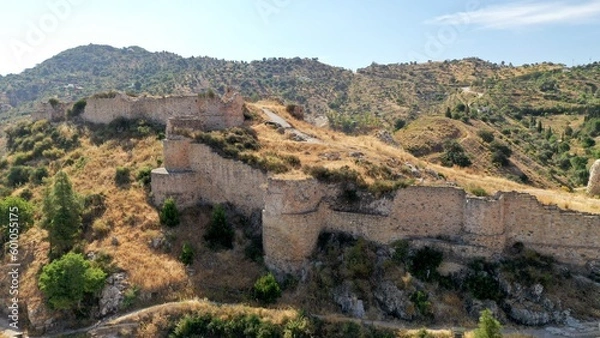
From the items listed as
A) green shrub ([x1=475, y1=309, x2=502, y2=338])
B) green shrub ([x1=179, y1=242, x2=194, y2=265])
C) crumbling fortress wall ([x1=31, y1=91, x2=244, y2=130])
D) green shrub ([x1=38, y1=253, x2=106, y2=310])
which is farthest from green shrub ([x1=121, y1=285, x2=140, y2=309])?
green shrub ([x1=475, y1=309, x2=502, y2=338])

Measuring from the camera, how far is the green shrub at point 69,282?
20266mm

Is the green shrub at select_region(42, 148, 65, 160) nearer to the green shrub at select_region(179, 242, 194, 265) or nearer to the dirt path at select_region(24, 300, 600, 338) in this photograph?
the dirt path at select_region(24, 300, 600, 338)

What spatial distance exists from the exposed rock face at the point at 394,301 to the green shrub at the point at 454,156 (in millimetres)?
18187

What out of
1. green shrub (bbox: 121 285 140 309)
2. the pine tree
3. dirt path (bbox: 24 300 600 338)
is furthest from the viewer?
the pine tree

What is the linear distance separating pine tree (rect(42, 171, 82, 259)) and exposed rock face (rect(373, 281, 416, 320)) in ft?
44.4

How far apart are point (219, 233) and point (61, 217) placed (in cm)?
696

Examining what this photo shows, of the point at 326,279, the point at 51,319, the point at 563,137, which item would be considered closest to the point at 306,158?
the point at 326,279

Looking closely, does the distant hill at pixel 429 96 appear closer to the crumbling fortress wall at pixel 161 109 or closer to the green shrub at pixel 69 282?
the crumbling fortress wall at pixel 161 109

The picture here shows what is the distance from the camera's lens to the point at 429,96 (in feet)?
257

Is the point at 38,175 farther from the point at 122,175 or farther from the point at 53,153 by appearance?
the point at 122,175

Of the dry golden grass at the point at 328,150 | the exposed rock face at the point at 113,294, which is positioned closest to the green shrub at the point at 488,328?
the dry golden grass at the point at 328,150

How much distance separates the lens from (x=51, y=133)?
123 ft

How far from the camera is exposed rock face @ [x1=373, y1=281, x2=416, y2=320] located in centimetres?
1809

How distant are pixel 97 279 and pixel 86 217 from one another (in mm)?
5205
